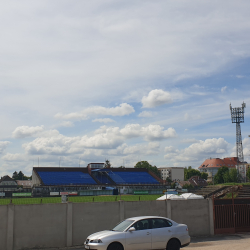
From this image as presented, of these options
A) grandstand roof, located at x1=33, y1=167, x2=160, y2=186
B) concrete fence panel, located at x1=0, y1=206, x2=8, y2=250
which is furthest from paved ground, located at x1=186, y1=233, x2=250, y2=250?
grandstand roof, located at x1=33, y1=167, x2=160, y2=186

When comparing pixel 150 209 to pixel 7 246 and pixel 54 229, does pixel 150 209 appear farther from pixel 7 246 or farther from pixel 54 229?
pixel 7 246

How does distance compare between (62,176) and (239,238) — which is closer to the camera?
(239,238)

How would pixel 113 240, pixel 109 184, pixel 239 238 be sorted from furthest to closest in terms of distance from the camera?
pixel 109 184
pixel 239 238
pixel 113 240

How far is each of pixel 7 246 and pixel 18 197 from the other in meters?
53.4

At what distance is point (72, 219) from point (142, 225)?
5.59 m

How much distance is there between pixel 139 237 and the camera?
13.6 metres

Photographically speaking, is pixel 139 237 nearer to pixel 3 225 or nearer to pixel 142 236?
pixel 142 236

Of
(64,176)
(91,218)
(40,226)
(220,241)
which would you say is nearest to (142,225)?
(91,218)

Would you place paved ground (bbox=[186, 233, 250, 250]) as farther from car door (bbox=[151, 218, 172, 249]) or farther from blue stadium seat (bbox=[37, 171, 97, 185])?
blue stadium seat (bbox=[37, 171, 97, 185])

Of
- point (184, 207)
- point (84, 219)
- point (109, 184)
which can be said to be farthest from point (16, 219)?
point (109, 184)

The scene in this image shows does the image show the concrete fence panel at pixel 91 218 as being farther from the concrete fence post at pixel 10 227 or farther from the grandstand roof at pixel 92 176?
the grandstand roof at pixel 92 176

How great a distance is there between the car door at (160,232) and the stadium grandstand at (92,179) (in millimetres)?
66519

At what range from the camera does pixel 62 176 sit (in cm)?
9700

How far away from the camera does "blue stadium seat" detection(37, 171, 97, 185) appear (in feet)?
299
